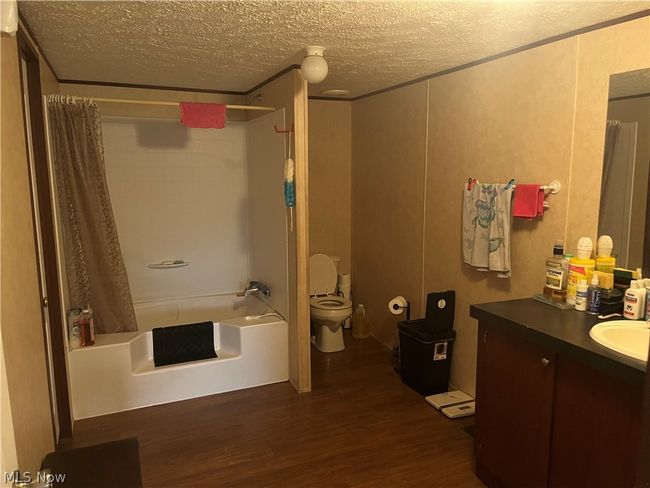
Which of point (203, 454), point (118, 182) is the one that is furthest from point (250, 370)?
point (118, 182)

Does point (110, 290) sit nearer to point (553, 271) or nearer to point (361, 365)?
point (361, 365)

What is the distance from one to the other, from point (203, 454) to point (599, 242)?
7.76ft

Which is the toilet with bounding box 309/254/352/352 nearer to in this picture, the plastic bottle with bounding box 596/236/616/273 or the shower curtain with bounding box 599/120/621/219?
the plastic bottle with bounding box 596/236/616/273

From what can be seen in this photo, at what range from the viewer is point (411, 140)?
12.1 feet

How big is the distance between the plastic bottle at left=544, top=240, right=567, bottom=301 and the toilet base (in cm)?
208

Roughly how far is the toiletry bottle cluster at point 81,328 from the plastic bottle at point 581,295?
112 inches

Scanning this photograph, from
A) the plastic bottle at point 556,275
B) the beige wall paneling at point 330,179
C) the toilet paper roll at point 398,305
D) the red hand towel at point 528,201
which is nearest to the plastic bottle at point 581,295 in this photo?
the plastic bottle at point 556,275

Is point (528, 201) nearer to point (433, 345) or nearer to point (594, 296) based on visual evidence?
point (594, 296)

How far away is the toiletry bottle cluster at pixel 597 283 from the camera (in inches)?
80.0

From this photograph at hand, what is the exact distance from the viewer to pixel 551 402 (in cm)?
193

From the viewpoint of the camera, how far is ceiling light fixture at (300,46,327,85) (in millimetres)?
2619

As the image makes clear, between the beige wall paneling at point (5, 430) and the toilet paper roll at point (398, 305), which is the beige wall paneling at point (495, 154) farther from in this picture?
the beige wall paneling at point (5, 430)

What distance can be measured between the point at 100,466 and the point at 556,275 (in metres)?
2.18

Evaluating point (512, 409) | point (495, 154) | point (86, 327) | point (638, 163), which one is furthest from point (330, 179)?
point (512, 409)
